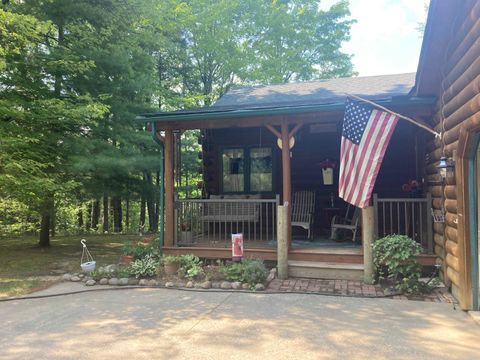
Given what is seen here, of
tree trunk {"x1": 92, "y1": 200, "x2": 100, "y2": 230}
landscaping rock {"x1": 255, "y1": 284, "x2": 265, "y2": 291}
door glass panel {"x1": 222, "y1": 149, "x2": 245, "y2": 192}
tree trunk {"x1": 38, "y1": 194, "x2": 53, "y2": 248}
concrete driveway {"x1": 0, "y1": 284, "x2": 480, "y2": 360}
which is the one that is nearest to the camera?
concrete driveway {"x1": 0, "y1": 284, "x2": 480, "y2": 360}

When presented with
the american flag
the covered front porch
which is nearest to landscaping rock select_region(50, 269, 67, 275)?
the covered front porch

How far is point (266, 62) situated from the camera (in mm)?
20125

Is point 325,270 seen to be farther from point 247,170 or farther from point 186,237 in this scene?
point 247,170

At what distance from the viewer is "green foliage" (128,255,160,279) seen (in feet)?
22.7

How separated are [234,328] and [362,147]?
3253mm

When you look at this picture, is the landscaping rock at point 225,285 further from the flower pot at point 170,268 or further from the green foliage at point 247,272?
the flower pot at point 170,268

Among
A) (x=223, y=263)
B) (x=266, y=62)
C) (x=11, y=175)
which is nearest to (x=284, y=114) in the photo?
(x=223, y=263)

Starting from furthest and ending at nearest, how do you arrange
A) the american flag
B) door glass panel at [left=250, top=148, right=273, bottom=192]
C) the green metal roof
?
door glass panel at [left=250, top=148, right=273, bottom=192], the green metal roof, the american flag

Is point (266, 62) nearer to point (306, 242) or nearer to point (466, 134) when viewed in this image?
point (306, 242)

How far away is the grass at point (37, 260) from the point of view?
683 centimetres

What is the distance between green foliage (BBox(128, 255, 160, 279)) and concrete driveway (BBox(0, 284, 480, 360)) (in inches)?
42.9

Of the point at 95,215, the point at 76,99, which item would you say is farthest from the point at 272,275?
the point at 95,215

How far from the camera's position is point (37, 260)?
9.23 metres

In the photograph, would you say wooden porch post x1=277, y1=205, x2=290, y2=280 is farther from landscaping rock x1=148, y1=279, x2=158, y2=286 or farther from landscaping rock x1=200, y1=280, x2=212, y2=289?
landscaping rock x1=148, y1=279, x2=158, y2=286
